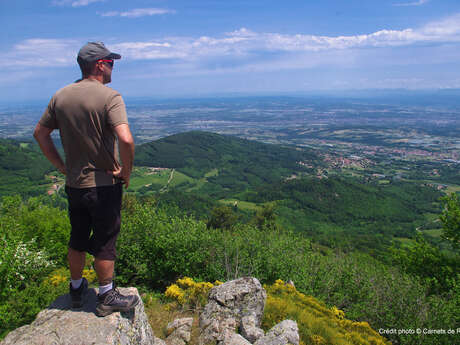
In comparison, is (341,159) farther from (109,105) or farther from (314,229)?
(109,105)

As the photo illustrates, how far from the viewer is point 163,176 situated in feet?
394

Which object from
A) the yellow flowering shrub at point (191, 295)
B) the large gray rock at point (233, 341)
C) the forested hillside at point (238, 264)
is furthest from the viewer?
the forested hillside at point (238, 264)

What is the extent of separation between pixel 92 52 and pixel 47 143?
60.6 inches

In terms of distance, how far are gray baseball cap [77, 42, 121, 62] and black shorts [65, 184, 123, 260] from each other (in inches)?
71.4

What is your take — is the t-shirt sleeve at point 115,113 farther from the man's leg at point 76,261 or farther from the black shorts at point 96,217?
the man's leg at point 76,261

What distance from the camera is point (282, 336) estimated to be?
6.27 metres

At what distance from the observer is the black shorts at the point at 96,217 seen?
3.83 meters

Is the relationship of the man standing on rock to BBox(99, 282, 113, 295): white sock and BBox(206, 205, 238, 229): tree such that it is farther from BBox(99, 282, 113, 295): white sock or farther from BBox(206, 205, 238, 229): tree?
BBox(206, 205, 238, 229): tree

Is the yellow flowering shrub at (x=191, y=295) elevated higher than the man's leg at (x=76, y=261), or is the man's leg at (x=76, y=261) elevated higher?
the man's leg at (x=76, y=261)

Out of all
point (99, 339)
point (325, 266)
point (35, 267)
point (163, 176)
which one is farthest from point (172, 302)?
point (163, 176)

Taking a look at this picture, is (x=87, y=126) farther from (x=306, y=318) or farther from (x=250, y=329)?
(x=306, y=318)

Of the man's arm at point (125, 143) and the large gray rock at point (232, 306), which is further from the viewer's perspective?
the large gray rock at point (232, 306)

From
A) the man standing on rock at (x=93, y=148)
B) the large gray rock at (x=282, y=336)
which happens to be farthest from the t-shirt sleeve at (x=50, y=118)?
the large gray rock at (x=282, y=336)

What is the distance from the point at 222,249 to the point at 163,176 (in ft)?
357
